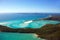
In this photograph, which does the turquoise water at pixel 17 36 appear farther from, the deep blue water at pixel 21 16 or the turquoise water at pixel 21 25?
the deep blue water at pixel 21 16

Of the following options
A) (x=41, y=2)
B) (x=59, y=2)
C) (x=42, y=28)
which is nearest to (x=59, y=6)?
(x=59, y=2)

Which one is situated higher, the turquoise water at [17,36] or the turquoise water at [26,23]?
the turquoise water at [26,23]

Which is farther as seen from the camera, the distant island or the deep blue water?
the deep blue water

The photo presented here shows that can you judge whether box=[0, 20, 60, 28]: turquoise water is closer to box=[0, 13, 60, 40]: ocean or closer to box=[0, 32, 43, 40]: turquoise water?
box=[0, 13, 60, 40]: ocean

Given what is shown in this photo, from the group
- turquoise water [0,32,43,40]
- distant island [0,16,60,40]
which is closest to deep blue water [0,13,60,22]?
distant island [0,16,60,40]

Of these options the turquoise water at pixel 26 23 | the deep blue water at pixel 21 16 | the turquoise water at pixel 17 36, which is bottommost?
the turquoise water at pixel 17 36

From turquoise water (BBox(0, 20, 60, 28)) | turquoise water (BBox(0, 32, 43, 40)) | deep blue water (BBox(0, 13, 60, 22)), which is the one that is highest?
deep blue water (BBox(0, 13, 60, 22))

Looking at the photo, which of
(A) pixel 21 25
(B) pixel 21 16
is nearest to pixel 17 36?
(A) pixel 21 25

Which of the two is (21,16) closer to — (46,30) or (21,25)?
(21,25)

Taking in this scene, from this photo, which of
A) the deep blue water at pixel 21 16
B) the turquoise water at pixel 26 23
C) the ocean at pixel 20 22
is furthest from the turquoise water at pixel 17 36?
the deep blue water at pixel 21 16

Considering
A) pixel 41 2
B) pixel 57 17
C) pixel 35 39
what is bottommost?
pixel 35 39

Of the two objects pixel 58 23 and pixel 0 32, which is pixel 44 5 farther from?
pixel 0 32
